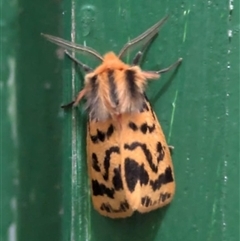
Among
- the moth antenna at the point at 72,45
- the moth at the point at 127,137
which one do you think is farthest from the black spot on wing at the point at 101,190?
the moth antenna at the point at 72,45

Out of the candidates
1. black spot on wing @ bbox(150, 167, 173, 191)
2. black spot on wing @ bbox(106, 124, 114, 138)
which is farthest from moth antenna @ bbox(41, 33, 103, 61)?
black spot on wing @ bbox(150, 167, 173, 191)

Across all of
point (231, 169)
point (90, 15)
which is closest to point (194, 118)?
point (231, 169)

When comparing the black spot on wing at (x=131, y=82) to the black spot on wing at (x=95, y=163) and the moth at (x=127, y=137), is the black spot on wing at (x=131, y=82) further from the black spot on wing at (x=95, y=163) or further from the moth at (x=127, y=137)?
the black spot on wing at (x=95, y=163)

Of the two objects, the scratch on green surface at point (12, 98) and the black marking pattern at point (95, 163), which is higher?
the scratch on green surface at point (12, 98)

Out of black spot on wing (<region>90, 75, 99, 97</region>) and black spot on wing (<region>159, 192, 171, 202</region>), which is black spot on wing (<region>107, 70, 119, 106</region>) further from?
black spot on wing (<region>159, 192, 171, 202</region>)

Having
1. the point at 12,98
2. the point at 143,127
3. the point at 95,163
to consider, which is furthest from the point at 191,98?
the point at 12,98

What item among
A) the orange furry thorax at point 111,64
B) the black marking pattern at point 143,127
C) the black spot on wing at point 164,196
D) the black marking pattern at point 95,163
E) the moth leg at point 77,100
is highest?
the orange furry thorax at point 111,64

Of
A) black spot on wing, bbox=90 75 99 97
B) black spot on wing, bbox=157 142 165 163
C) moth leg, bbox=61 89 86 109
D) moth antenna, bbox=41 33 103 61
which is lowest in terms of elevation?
black spot on wing, bbox=157 142 165 163
